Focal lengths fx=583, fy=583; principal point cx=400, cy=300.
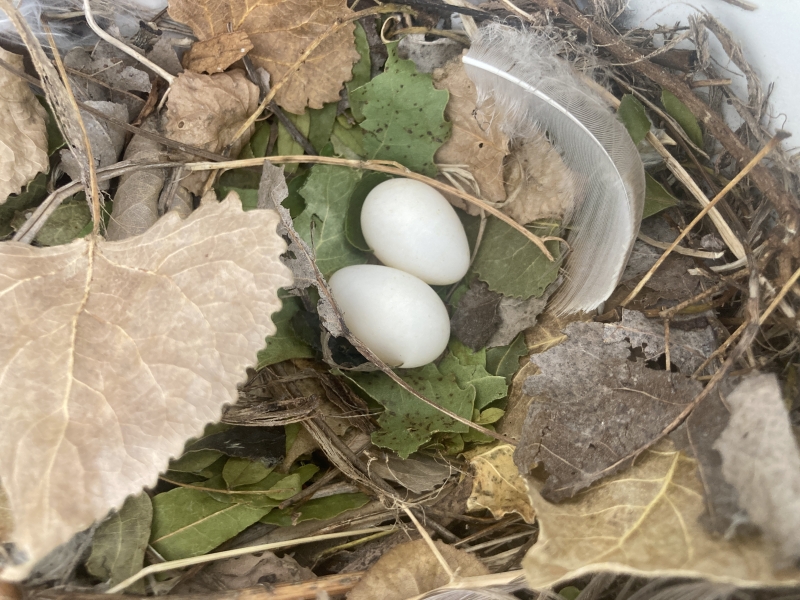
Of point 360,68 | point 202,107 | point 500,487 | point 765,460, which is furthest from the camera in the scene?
point 360,68

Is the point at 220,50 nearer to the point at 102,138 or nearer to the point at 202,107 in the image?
the point at 202,107

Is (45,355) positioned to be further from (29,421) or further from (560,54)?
(560,54)

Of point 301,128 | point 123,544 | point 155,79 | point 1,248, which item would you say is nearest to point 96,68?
point 155,79

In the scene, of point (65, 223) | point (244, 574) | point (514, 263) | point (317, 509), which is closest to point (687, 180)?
point (514, 263)

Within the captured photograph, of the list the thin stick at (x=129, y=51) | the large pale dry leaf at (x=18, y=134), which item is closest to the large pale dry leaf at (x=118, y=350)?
the large pale dry leaf at (x=18, y=134)

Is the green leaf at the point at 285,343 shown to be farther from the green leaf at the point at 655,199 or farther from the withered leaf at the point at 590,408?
the green leaf at the point at 655,199

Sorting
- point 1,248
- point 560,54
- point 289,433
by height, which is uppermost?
point 560,54
